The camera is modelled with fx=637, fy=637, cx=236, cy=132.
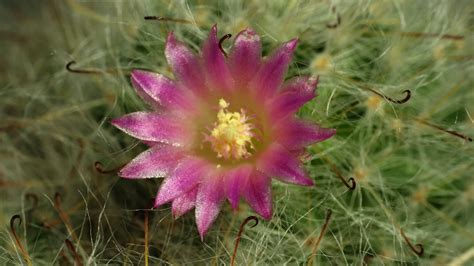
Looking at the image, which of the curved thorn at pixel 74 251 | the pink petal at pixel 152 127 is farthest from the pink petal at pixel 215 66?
the curved thorn at pixel 74 251

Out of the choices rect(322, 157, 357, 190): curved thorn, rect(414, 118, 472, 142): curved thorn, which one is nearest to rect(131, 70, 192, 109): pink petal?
rect(322, 157, 357, 190): curved thorn

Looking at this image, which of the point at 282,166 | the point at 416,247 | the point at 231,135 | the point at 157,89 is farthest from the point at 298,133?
the point at 416,247

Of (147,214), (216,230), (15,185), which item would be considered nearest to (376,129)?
(216,230)

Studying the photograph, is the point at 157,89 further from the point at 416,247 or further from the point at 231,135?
the point at 416,247

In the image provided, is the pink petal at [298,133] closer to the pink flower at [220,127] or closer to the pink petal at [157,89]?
the pink flower at [220,127]

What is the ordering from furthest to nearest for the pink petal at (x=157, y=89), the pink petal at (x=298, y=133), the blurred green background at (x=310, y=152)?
the blurred green background at (x=310, y=152), the pink petal at (x=157, y=89), the pink petal at (x=298, y=133)

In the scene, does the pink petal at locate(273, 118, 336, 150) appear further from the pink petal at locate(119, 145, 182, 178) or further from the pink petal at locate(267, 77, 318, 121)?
the pink petal at locate(119, 145, 182, 178)

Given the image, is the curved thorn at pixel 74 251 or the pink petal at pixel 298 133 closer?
the pink petal at pixel 298 133

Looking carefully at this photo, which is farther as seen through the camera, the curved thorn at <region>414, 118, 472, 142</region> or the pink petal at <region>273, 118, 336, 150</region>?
the curved thorn at <region>414, 118, 472, 142</region>
